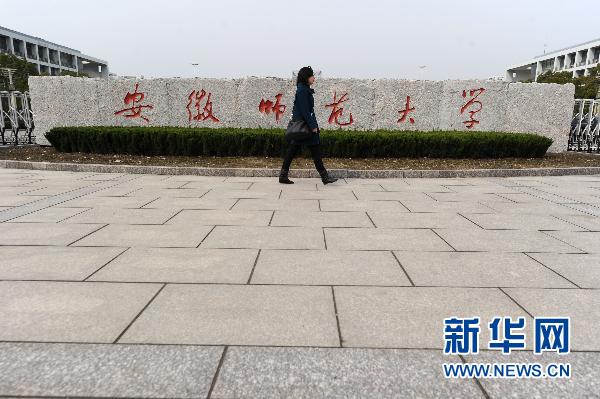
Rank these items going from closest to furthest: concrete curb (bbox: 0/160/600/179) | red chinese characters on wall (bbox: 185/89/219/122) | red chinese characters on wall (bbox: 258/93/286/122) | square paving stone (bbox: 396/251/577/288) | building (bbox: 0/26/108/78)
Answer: square paving stone (bbox: 396/251/577/288), concrete curb (bbox: 0/160/600/179), red chinese characters on wall (bbox: 258/93/286/122), red chinese characters on wall (bbox: 185/89/219/122), building (bbox: 0/26/108/78)

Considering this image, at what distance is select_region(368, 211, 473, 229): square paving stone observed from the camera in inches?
174

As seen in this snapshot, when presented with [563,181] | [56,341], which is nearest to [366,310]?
[56,341]

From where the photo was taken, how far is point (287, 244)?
146 inches

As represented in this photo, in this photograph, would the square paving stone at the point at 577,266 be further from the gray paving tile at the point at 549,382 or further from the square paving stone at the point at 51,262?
the square paving stone at the point at 51,262

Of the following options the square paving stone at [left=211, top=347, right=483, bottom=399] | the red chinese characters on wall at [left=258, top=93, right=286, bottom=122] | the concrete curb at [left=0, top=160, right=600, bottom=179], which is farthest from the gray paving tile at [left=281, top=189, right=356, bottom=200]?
the red chinese characters on wall at [left=258, top=93, right=286, bottom=122]

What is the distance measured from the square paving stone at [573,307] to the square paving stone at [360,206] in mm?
2493

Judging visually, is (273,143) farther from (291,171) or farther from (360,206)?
(360,206)

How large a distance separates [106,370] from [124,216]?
10.3 ft

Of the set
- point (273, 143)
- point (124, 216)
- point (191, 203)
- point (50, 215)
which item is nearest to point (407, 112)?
point (273, 143)

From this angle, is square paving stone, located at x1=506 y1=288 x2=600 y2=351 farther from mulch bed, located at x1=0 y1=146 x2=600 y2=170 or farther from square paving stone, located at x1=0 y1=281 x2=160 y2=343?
mulch bed, located at x1=0 y1=146 x2=600 y2=170

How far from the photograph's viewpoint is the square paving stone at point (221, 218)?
174 inches

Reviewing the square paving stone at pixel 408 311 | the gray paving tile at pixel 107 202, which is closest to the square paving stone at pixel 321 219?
the square paving stone at pixel 408 311

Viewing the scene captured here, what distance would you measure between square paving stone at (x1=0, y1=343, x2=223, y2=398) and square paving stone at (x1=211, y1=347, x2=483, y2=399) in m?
0.13

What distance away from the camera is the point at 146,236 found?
392 cm
